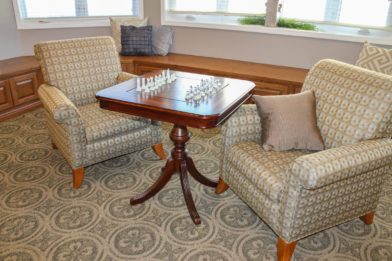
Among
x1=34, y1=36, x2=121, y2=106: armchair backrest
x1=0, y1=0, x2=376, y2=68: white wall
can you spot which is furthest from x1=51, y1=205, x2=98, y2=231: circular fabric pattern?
x1=0, y1=0, x2=376, y2=68: white wall

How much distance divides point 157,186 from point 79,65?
4.18 ft

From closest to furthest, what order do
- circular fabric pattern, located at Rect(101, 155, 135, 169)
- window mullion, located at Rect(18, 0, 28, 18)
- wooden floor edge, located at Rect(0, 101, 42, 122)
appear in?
circular fabric pattern, located at Rect(101, 155, 135, 169) < wooden floor edge, located at Rect(0, 101, 42, 122) < window mullion, located at Rect(18, 0, 28, 18)

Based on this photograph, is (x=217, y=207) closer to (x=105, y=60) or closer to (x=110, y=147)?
A: (x=110, y=147)

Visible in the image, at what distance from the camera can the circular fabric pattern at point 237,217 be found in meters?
2.17

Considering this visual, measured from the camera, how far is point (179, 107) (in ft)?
6.02

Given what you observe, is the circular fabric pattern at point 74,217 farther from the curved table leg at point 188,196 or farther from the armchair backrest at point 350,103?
the armchair backrest at point 350,103

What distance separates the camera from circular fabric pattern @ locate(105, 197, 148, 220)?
7.30 ft

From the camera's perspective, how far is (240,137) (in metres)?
2.22

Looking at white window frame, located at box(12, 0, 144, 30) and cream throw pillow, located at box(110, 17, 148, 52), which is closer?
white window frame, located at box(12, 0, 144, 30)

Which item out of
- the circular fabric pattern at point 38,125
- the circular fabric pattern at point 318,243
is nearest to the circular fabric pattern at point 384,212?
the circular fabric pattern at point 318,243

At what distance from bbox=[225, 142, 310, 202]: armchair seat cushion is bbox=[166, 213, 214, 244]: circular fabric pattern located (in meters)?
0.40

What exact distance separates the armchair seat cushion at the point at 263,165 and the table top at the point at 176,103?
1.02 feet

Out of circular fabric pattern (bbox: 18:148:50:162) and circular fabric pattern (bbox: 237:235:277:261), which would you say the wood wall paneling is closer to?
circular fabric pattern (bbox: 18:148:50:162)

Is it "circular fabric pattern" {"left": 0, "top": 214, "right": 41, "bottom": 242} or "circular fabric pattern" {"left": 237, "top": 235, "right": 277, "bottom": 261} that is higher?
"circular fabric pattern" {"left": 0, "top": 214, "right": 41, "bottom": 242}
